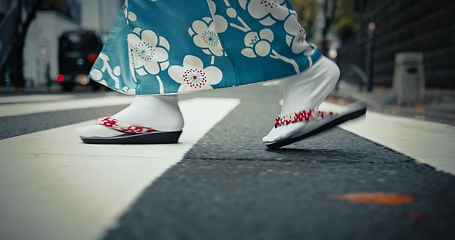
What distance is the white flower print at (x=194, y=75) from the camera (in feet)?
7.81

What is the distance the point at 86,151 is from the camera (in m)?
2.35

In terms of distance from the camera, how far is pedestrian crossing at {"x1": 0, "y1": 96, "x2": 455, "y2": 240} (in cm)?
124

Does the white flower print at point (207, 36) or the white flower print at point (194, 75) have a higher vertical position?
the white flower print at point (207, 36)

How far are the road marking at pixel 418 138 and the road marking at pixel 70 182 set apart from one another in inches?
40.6

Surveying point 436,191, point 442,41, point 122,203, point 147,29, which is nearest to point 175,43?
point 147,29

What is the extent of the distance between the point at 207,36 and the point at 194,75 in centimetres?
19

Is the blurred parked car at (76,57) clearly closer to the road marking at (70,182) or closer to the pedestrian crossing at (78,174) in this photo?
the pedestrian crossing at (78,174)

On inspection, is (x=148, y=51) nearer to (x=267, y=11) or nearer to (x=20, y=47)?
(x=267, y=11)

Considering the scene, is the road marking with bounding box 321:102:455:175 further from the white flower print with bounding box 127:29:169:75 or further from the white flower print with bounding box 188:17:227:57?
the white flower print with bounding box 127:29:169:75

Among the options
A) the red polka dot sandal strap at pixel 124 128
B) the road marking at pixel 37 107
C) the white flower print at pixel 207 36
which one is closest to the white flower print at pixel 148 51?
the white flower print at pixel 207 36

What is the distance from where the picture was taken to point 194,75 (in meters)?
2.41

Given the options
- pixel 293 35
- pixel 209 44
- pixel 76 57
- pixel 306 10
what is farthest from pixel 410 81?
pixel 306 10

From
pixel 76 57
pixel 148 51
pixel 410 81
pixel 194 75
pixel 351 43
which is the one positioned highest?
pixel 351 43

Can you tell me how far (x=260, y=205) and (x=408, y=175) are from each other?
72 centimetres
